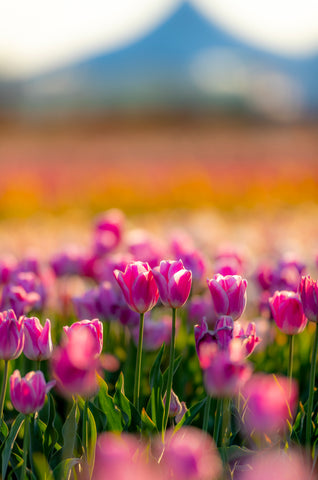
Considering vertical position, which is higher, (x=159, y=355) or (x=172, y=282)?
(x=172, y=282)

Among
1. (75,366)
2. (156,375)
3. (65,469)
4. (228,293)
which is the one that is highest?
(228,293)

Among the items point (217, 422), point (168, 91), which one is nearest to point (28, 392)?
point (217, 422)

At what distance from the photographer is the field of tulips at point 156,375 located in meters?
0.93

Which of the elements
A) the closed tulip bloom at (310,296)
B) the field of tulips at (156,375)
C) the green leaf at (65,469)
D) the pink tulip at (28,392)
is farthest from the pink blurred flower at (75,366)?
the closed tulip bloom at (310,296)

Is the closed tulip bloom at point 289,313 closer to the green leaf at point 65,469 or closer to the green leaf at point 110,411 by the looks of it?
the green leaf at point 110,411

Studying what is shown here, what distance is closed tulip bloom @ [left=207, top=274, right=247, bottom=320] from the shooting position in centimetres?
127

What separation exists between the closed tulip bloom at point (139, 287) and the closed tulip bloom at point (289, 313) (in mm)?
260

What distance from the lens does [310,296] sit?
→ 1.24 metres

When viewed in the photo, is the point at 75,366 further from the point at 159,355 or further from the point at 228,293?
the point at 159,355

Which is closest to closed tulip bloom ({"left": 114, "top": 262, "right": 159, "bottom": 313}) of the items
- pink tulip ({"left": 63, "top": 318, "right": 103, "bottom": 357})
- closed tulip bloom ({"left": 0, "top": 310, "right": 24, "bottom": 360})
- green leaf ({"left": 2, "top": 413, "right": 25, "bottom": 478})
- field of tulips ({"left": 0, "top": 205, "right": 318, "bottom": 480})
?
field of tulips ({"left": 0, "top": 205, "right": 318, "bottom": 480})

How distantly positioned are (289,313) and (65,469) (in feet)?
1.80

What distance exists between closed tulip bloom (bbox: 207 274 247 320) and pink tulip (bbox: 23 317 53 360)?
1.12 ft

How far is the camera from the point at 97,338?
1.12m

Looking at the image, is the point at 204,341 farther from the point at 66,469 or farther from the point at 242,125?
the point at 242,125
